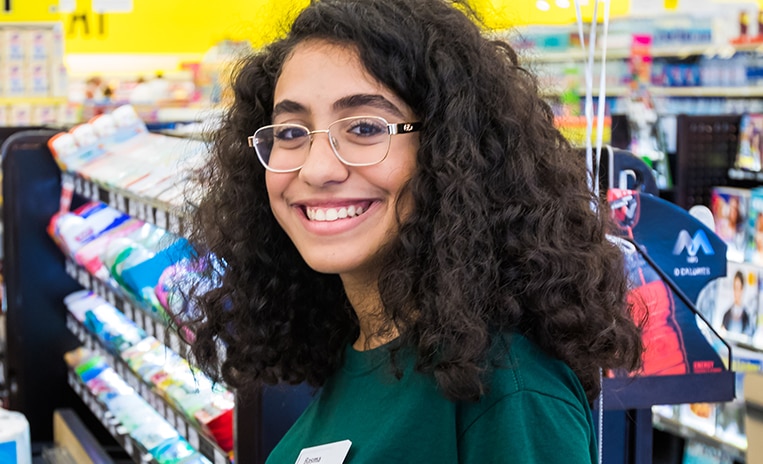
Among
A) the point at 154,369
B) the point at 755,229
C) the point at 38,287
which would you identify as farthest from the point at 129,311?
the point at 755,229

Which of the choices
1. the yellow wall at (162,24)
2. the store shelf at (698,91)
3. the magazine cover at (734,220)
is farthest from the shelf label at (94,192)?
the yellow wall at (162,24)

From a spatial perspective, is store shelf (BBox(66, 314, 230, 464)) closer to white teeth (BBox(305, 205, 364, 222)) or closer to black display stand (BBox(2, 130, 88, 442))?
black display stand (BBox(2, 130, 88, 442))

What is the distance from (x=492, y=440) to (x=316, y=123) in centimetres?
49

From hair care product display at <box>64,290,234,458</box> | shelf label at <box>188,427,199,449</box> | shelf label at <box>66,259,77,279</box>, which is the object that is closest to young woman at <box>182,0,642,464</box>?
hair care product display at <box>64,290,234,458</box>

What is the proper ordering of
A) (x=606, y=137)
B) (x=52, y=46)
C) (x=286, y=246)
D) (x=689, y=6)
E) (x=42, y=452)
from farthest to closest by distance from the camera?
(x=689, y=6)
(x=52, y=46)
(x=606, y=137)
(x=42, y=452)
(x=286, y=246)

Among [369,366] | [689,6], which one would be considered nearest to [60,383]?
[369,366]

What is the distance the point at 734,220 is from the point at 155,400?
258cm

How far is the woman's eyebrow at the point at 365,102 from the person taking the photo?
135 centimetres

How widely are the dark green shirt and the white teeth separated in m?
0.20

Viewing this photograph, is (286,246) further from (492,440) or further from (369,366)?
(492,440)

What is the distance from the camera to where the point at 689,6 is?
9898mm

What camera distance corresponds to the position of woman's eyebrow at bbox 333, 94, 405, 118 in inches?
53.1

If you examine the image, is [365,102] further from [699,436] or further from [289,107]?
[699,436]

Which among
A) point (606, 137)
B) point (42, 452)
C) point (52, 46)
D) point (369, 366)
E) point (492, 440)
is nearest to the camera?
point (492, 440)
